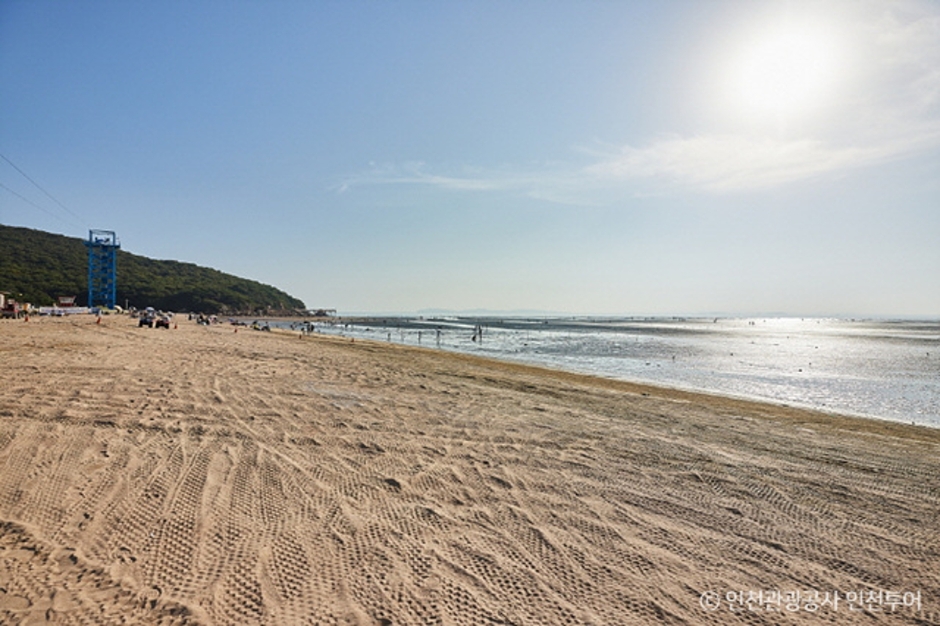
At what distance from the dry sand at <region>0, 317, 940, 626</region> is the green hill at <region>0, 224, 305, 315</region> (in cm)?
9299

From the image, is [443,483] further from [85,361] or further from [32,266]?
[32,266]

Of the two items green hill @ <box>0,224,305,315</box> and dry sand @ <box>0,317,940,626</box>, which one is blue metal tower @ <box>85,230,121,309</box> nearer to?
green hill @ <box>0,224,305,315</box>

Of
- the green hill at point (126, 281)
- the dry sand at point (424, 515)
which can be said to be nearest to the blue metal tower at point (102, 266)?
the green hill at point (126, 281)

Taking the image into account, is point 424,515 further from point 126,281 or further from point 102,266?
point 126,281

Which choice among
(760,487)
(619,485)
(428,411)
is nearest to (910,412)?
(760,487)

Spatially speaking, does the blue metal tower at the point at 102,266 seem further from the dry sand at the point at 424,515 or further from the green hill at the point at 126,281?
the dry sand at the point at 424,515

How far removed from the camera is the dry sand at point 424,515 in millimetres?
3223

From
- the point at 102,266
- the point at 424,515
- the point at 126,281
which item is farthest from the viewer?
the point at 126,281

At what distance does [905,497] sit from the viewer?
5.88m

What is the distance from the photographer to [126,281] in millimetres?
111500

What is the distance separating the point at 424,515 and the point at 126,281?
13938cm

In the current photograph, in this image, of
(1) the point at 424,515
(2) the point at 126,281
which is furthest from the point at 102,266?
(1) the point at 424,515

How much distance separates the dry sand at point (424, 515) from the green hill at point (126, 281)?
93.0 metres

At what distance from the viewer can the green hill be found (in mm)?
87312
